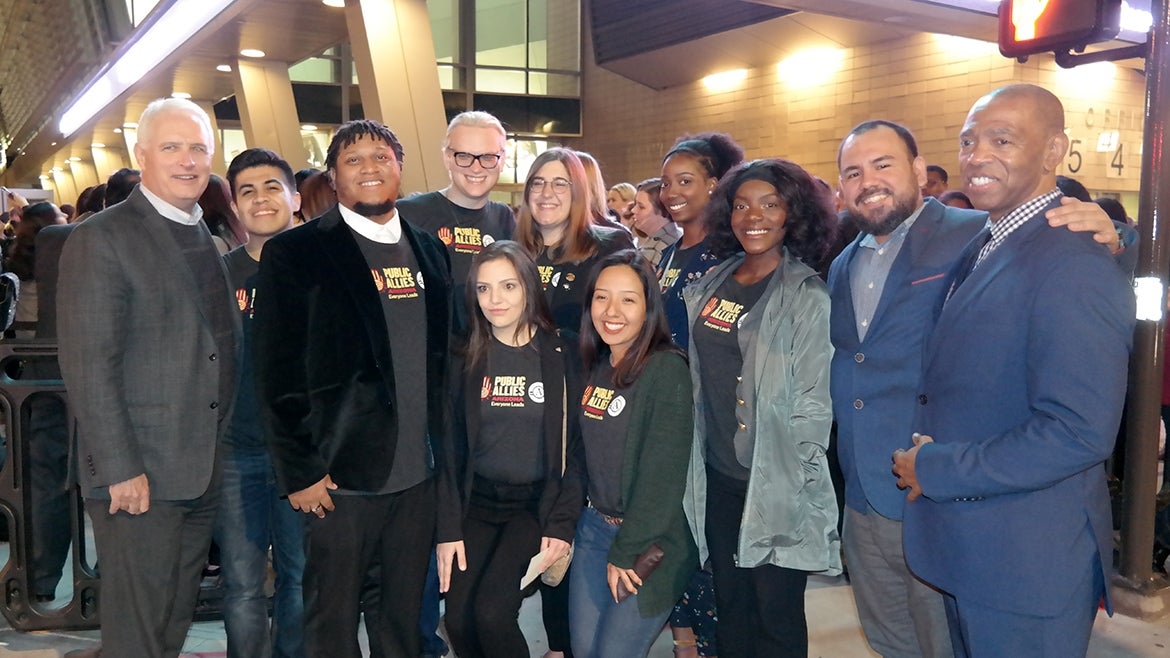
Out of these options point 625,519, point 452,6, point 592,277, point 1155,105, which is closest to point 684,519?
point 625,519

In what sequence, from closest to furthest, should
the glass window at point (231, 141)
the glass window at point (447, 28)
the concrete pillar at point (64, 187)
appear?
the glass window at point (231, 141) < the glass window at point (447, 28) < the concrete pillar at point (64, 187)

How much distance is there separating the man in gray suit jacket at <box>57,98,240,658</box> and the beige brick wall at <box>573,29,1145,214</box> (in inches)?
386

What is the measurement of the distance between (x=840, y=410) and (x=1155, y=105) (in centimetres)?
299

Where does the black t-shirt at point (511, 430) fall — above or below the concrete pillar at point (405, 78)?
below

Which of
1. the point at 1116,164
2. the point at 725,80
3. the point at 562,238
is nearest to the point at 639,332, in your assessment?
the point at 562,238

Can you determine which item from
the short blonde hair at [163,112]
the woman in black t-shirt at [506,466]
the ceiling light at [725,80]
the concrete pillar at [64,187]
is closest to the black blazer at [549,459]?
the woman in black t-shirt at [506,466]

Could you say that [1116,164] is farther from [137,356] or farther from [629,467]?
[137,356]

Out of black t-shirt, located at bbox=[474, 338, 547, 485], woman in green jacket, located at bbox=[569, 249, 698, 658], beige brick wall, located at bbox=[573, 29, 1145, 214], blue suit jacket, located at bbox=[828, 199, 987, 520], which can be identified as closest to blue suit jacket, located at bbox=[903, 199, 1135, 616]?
blue suit jacket, located at bbox=[828, 199, 987, 520]

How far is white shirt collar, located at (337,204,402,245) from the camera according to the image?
2908 mm

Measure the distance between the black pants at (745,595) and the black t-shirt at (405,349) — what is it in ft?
3.32

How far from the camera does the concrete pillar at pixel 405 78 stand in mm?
6641

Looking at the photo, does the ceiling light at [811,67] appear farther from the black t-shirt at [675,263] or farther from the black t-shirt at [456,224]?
the black t-shirt at [456,224]

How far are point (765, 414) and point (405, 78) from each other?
510cm

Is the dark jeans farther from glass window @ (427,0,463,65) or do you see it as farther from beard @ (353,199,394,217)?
glass window @ (427,0,463,65)
